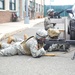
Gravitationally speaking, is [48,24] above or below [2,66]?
above

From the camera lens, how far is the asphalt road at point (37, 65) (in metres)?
6.25

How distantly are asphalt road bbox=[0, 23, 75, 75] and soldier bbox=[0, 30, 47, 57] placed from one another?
7.0 inches

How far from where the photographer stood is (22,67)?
6730 mm

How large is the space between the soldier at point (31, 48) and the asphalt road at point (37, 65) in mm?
177

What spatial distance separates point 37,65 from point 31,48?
93 centimetres

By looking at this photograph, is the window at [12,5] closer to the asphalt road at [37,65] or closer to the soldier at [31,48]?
the soldier at [31,48]

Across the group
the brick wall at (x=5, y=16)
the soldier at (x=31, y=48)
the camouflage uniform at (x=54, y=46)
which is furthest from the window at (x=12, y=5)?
the soldier at (x=31, y=48)

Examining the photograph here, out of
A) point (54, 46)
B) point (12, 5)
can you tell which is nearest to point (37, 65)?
point (54, 46)

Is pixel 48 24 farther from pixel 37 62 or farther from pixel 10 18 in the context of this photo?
pixel 10 18

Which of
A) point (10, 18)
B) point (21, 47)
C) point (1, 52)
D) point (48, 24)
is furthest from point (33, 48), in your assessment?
point (10, 18)

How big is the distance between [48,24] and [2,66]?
5.44 m

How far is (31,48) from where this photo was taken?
7.79 m

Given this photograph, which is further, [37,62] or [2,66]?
[37,62]

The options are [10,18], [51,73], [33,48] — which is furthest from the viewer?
[10,18]
